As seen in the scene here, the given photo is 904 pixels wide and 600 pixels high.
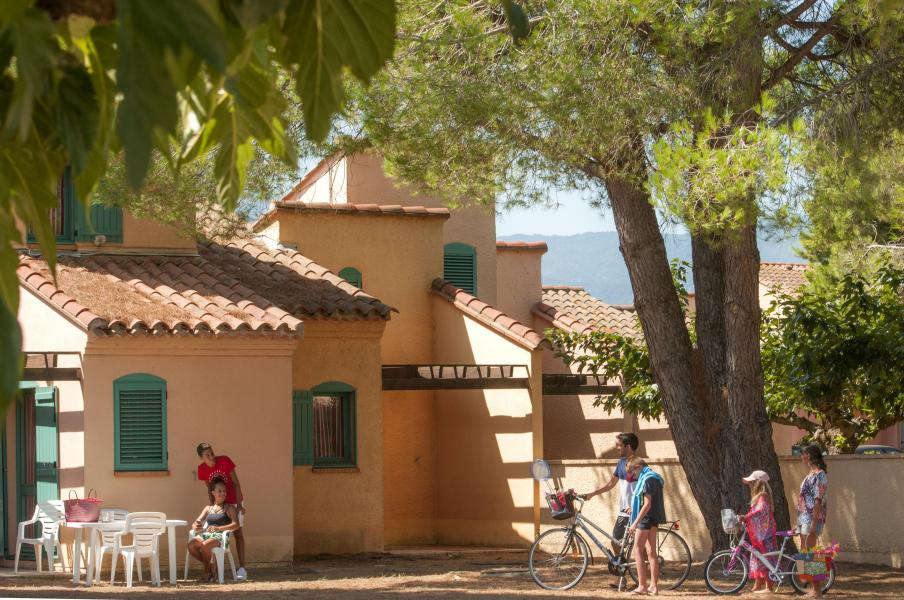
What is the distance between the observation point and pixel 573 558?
1380 centimetres

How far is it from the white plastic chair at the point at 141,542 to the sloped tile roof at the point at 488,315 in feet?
21.5

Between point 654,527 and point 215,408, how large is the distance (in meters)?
5.93

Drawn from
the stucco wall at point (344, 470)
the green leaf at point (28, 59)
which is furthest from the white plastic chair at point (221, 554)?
the green leaf at point (28, 59)

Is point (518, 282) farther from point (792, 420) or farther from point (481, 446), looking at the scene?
point (792, 420)

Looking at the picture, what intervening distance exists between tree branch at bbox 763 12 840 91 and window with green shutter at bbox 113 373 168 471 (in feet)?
26.5

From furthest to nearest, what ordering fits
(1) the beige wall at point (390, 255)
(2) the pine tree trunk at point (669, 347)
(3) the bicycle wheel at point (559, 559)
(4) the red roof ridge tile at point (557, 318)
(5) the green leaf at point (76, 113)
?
(4) the red roof ridge tile at point (557, 318)
(1) the beige wall at point (390, 255)
(2) the pine tree trunk at point (669, 347)
(3) the bicycle wheel at point (559, 559)
(5) the green leaf at point (76, 113)

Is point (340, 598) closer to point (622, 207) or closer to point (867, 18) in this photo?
point (622, 207)

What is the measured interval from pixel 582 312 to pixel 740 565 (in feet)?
45.0

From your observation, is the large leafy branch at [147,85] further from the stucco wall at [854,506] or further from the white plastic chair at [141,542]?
the white plastic chair at [141,542]

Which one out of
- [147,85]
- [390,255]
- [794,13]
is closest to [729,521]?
[794,13]

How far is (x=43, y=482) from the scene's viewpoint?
15602mm

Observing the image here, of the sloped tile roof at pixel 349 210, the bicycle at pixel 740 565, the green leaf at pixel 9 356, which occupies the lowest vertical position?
the bicycle at pixel 740 565

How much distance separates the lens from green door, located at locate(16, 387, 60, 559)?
1536cm

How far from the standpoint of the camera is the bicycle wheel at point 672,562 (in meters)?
13.6
